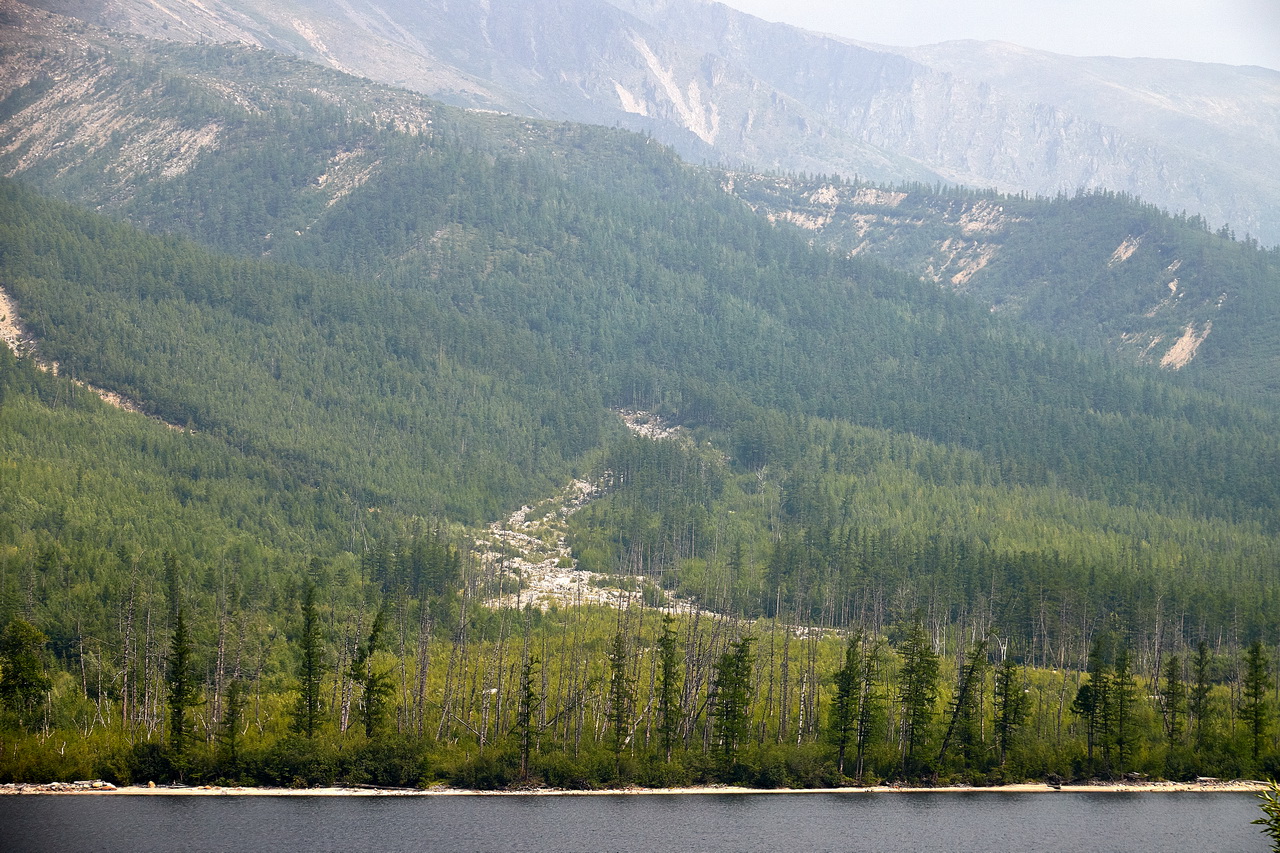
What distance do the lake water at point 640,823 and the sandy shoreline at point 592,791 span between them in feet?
3.74

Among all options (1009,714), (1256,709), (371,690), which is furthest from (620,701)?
(1256,709)

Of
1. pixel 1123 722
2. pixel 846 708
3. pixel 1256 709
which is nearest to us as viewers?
pixel 846 708

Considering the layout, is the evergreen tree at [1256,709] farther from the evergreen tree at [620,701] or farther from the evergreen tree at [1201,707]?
the evergreen tree at [620,701]

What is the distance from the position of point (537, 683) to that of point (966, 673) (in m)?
42.7

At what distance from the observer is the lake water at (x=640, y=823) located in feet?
415

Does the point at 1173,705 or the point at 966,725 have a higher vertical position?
the point at 1173,705

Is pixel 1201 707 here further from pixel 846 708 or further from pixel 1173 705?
pixel 846 708

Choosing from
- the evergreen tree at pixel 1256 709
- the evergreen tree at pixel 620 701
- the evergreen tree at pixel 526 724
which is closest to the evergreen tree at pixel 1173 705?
the evergreen tree at pixel 1256 709

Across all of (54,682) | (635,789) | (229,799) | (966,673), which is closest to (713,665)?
(635,789)

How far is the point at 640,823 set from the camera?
449 ft

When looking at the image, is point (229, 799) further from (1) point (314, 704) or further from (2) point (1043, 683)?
(2) point (1043, 683)

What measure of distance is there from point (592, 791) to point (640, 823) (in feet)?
38.0

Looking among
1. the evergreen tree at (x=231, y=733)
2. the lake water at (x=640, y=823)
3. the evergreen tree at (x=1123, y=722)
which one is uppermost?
the evergreen tree at (x=1123, y=722)

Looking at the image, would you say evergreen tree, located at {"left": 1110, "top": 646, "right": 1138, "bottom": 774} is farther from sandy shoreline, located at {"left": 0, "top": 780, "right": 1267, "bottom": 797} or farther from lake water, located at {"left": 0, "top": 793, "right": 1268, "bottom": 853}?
lake water, located at {"left": 0, "top": 793, "right": 1268, "bottom": 853}
